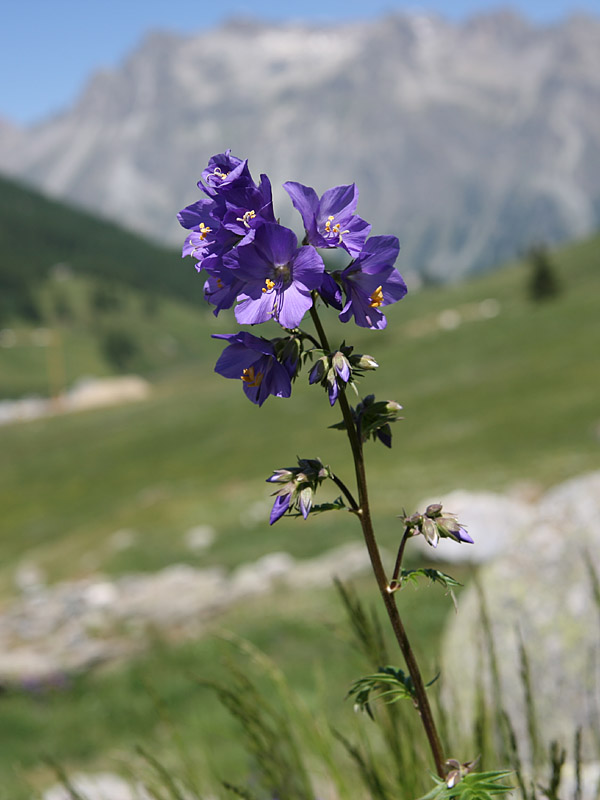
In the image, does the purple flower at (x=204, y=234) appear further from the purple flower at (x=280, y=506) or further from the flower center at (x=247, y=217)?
the purple flower at (x=280, y=506)

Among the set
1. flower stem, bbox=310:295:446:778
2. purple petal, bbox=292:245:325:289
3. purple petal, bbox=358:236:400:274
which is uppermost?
purple petal, bbox=358:236:400:274

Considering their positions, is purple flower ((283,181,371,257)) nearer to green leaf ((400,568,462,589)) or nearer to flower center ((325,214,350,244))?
flower center ((325,214,350,244))

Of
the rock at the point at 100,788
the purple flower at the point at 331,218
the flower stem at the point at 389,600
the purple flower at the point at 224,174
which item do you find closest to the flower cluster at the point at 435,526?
the flower stem at the point at 389,600

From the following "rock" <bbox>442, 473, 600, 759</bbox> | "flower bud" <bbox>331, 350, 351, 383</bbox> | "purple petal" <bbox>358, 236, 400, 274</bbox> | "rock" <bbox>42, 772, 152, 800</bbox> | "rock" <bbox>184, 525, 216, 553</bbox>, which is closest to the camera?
"flower bud" <bbox>331, 350, 351, 383</bbox>

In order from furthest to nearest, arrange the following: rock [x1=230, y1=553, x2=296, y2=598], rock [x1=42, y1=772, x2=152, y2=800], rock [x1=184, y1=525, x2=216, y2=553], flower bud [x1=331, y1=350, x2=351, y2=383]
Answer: rock [x1=184, y1=525, x2=216, y2=553], rock [x1=230, y1=553, x2=296, y2=598], rock [x1=42, y1=772, x2=152, y2=800], flower bud [x1=331, y1=350, x2=351, y2=383]

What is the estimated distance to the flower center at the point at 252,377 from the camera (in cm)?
224

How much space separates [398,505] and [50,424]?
5492 centimetres

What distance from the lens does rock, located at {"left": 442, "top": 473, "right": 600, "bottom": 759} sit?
18.7ft

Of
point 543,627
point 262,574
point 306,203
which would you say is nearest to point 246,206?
point 306,203

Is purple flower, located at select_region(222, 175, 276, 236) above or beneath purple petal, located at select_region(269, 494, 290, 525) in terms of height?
above

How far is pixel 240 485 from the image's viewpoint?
36.4 m

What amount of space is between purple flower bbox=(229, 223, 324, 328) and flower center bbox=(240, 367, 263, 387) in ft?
0.69

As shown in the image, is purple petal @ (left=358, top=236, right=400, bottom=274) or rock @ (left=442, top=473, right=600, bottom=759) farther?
rock @ (left=442, top=473, right=600, bottom=759)

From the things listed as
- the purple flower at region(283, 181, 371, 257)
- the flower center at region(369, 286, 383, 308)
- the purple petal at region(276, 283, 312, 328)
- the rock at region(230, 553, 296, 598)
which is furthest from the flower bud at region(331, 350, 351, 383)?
the rock at region(230, 553, 296, 598)
